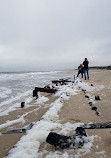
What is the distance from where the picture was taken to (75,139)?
8.25 feet

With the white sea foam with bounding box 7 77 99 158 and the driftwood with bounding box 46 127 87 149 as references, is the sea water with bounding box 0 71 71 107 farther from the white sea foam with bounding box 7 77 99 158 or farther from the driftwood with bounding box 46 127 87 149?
the driftwood with bounding box 46 127 87 149

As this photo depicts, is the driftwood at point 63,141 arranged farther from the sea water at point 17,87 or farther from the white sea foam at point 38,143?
the sea water at point 17,87

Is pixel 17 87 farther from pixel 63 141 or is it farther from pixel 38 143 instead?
pixel 63 141

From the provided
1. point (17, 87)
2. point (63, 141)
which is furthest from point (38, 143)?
point (17, 87)

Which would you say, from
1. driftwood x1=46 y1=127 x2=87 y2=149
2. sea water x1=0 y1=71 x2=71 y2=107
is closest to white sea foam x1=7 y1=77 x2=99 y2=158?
driftwood x1=46 y1=127 x2=87 y2=149

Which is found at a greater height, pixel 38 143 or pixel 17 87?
pixel 38 143

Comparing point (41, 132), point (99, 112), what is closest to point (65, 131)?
point (41, 132)

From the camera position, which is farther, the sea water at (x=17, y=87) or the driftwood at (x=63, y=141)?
the sea water at (x=17, y=87)

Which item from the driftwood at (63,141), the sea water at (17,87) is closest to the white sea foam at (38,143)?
the driftwood at (63,141)

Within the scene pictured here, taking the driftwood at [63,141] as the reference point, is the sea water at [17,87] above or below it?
below

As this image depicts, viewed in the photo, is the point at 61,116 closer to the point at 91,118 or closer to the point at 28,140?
the point at 91,118

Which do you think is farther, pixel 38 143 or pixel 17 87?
pixel 17 87

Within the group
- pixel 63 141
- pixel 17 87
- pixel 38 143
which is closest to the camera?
pixel 63 141

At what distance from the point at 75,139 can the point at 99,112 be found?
2.13 m
